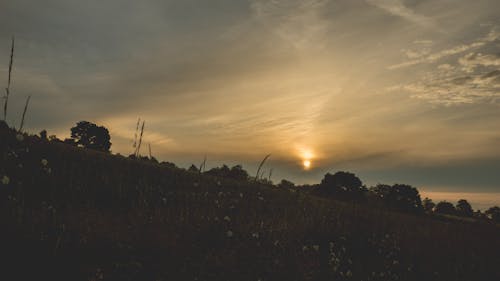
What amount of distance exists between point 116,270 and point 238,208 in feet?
18.4

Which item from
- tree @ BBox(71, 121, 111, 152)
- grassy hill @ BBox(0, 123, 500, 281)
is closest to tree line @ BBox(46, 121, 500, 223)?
tree @ BBox(71, 121, 111, 152)

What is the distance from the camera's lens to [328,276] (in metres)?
6.93

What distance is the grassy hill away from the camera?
5.38m

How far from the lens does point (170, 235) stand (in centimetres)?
689

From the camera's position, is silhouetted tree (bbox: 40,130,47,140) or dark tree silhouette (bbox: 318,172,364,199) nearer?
silhouetted tree (bbox: 40,130,47,140)

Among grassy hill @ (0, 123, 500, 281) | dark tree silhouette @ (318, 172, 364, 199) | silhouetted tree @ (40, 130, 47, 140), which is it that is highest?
dark tree silhouette @ (318, 172, 364, 199)

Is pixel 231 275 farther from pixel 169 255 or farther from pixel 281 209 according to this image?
pixel 281 209

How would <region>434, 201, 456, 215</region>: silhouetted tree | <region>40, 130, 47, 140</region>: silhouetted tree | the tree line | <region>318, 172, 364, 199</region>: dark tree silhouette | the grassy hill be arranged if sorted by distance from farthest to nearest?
<region>434, 201, 456, 215</region>: silhouetted tree < <region>318, 172, 364, 199</region>: dark tree silhouette < the tree line < <region>40, 130, 47, 140</region>: silhouetted tree < the grassy hill

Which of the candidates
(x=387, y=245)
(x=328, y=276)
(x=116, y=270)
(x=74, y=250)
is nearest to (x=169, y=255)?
(x=116, y=270)

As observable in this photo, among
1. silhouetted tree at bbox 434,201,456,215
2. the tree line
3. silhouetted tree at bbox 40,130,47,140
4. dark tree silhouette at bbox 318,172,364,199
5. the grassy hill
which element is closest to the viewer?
the grassy hill

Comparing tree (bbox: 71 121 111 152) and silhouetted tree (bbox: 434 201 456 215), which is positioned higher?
tree (bbox: 71 121 111 152)

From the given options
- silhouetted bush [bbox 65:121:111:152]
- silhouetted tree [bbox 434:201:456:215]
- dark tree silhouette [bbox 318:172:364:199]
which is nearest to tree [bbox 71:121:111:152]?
silhouetted bush [bbox 65:121:111:152]

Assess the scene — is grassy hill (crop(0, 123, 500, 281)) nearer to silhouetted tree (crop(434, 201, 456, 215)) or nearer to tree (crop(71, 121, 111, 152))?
tree (crop(71, 121, 111, 152))

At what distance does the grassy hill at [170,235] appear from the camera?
5.38m
